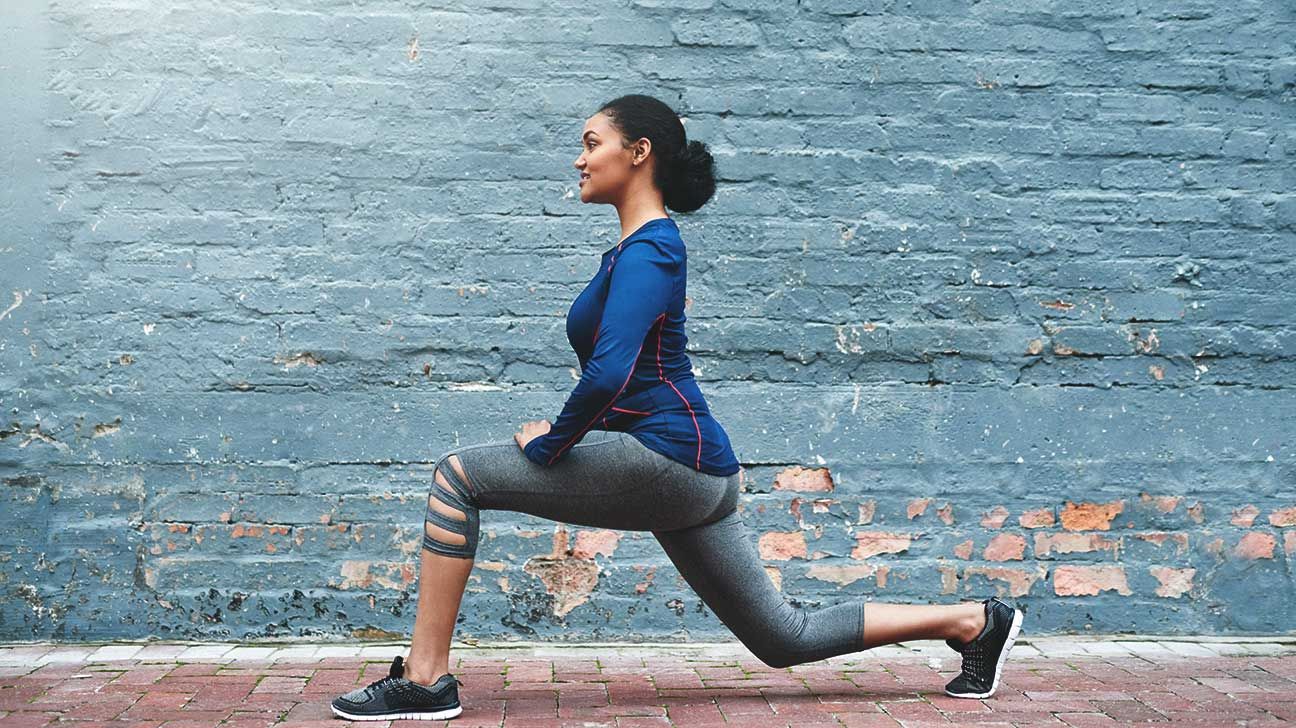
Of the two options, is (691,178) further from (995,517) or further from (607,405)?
(995,517)

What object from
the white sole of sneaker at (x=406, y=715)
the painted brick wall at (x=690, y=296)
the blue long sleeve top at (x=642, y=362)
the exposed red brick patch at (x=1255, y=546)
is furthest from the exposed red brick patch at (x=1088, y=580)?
the white sole of sneaker at (x=406, y=715)

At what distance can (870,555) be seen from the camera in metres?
5.40

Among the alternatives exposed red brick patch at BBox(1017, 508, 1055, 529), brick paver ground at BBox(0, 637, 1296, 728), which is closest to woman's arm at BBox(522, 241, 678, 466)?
brick paver ground at BBox(0, 637, 1296, 728)

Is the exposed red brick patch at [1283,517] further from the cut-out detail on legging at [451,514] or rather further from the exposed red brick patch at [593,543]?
the cut-out detail on legging at [451,514]

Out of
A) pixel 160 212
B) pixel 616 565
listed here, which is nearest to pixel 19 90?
pixel 160 212

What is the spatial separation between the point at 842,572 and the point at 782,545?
25 centimetres

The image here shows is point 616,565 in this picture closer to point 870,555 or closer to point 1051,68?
point 870,555

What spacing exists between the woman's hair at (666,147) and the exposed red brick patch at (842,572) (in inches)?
73.8

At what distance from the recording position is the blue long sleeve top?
3672 mm

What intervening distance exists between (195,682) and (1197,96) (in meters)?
4.22

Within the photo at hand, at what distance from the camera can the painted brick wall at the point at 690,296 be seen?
17.4 ft

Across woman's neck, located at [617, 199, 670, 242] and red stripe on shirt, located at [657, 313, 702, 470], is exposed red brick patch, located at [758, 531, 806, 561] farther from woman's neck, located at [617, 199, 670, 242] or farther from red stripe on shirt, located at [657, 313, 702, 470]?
woman's neck, located at [617, 199, 670, 242]

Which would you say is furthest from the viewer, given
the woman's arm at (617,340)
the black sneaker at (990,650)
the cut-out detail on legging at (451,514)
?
the black sneaker at (990,650)

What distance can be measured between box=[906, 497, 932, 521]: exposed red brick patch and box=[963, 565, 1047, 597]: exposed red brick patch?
275 mm
